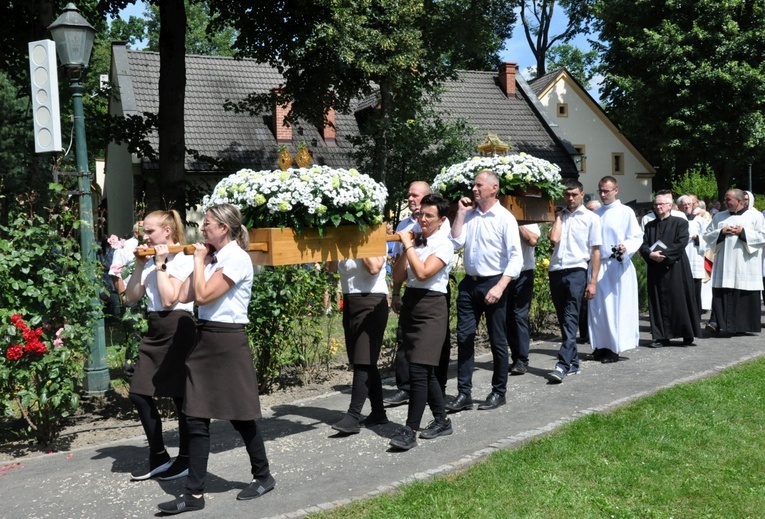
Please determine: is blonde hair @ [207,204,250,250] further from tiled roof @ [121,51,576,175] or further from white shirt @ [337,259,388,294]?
tiled roof @ [121,51,576,175]

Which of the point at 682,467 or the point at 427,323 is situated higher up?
the point at 427,323

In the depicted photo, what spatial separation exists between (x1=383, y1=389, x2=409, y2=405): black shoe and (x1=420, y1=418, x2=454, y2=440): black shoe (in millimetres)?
1229

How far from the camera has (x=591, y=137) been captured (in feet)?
150

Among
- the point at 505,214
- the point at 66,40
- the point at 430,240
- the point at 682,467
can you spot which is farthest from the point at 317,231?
the point at 66,40

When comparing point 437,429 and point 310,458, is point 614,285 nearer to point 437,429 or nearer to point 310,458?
point 437,429

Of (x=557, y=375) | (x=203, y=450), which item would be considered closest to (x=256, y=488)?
Answer: (x=203, y=450)

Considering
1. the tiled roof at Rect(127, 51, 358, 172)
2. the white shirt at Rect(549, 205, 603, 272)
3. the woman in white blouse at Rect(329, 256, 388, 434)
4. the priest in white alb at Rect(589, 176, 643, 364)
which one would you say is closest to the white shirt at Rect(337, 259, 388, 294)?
the woman in white blouse at Rect(329, 256, 388, 434)

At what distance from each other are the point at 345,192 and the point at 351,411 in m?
1.94

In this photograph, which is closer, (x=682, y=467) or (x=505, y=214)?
(x=682, y=467)

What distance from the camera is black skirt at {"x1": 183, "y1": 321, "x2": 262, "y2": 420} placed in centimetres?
576

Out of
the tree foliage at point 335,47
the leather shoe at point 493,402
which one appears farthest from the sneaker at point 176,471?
the tree foliage at point 335,47

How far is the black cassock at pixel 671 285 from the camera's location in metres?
11.6

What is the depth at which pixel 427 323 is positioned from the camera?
279 inches

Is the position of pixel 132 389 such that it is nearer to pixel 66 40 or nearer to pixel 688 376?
pixel 66 40
